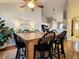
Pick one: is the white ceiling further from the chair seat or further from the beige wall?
the chair seat

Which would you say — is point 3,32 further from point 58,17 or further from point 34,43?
point 58,17

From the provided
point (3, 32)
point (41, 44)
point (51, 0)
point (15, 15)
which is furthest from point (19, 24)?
point (41, 44)

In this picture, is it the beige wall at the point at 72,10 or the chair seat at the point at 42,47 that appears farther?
the beige wall at the point at 72,10

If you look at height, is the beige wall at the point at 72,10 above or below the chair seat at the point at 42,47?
above

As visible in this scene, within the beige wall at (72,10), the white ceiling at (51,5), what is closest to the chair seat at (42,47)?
the white ceiling at (51,5)

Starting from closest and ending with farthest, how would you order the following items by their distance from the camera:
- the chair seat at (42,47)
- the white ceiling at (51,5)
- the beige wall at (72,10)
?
the chair seat at (42,47), the beige wall at (72,10), the white ceiling at (51,5)

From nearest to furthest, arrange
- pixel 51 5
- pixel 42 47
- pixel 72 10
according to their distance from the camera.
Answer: pixel 42 47 → pixel 72 10 → pixel 51 5

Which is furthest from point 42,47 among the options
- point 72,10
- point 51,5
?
point 51,5

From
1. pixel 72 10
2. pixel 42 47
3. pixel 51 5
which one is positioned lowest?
pixel 42 47

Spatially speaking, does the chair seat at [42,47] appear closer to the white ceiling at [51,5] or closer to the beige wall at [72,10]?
the white ceiling at [51,5]

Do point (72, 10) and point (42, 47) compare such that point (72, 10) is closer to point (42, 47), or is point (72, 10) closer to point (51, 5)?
point (51, 5)

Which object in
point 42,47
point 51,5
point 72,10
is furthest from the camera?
point 51,5

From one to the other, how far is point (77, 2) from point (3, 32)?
5.45 m

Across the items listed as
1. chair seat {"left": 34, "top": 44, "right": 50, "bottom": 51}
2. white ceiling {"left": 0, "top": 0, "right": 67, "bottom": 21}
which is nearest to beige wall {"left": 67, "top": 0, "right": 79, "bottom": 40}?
white ceiling {"left": 0, "top": 0, "right": 67, "bottom": 21}
